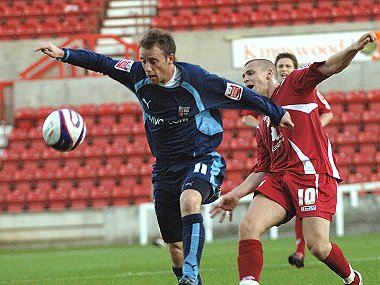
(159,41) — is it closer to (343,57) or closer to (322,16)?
(343,57)

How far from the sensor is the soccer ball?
253 inches

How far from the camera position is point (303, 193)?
6000 mm

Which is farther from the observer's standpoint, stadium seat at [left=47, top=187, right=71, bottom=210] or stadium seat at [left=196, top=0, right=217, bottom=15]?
stadium seat at [left=196, top=0, right=217, bottom=15]

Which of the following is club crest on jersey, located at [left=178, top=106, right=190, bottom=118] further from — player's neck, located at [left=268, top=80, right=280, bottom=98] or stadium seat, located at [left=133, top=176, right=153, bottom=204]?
stadium seat, located at [left=133, top=176, right=153, bottom=204]

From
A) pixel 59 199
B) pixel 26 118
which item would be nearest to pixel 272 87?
pixel 59 199

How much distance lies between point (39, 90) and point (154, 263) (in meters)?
8.98

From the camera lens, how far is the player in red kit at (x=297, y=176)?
5914 millimetres

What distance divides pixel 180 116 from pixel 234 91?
1.34 ft

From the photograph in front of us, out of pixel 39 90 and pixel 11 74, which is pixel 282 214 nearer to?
pixel 39 90

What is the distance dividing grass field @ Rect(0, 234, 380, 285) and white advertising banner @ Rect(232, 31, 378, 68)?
19.7 ft

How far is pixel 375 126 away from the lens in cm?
1794

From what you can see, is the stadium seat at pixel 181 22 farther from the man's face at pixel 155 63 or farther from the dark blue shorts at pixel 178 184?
the man's face at pixel 155 63

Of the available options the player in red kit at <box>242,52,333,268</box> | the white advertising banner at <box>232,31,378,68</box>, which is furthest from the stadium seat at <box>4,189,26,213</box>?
the player in red kit at <box>242,52,333,268</box>

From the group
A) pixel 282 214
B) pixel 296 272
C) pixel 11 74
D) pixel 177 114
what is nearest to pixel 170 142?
pixel 177 114
